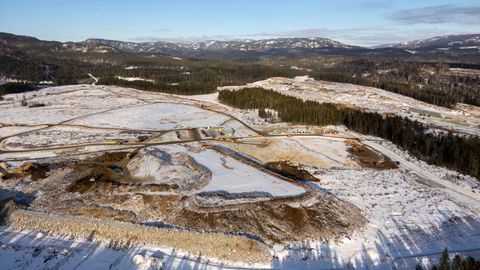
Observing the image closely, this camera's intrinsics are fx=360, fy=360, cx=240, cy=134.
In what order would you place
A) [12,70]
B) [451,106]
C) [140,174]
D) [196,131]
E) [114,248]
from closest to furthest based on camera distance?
[114,248] < [140,174] < [196,131] < [451,106] < [12,70]

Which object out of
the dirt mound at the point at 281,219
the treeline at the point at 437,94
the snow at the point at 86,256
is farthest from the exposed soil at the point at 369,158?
the treeline at the point at 437,94

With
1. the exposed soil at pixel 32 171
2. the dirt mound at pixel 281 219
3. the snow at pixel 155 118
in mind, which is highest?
the snow at pixel 155 118

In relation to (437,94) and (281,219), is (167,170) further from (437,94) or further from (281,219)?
(437,94)

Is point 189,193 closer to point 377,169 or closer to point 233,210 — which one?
point 233,210

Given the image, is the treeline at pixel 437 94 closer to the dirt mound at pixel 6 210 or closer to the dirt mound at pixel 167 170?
the dirt mound at pixel 167 170

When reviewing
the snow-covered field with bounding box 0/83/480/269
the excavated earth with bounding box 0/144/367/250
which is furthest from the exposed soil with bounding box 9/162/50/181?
the snow-covered field with bounding box 0/83/480/269

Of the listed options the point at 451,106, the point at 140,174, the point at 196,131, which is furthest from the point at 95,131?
the point at 451,106

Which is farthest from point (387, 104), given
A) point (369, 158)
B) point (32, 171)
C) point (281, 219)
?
point (32, 171)

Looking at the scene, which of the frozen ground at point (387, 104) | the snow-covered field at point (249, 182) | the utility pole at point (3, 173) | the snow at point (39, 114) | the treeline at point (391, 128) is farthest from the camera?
the frozen ground at point (387, 104)

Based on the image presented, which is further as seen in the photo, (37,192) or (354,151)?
(354,151)
